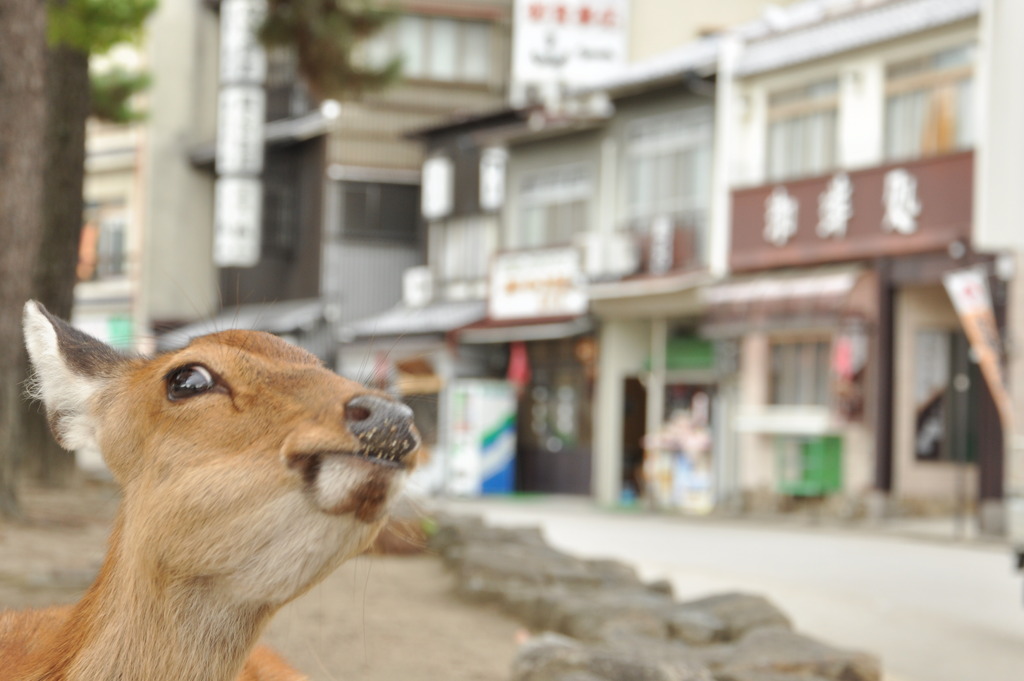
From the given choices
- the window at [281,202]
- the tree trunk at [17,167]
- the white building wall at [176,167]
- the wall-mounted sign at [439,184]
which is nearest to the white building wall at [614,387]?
the wall-mounted sign at [439,184]

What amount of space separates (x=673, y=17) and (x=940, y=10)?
11112 millimetres

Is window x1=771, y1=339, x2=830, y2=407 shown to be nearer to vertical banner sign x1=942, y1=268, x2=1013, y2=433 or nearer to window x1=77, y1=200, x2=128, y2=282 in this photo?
vertical banner sign x1=942, y1=268, x2=1013, y2=433

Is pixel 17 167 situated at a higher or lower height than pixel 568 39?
lower

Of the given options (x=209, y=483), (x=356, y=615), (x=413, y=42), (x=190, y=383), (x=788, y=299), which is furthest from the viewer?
(x=413, y=42)

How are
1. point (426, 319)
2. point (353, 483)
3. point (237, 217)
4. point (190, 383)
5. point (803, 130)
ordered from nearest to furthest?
1. point (353, 483)
2. point (190, 383)
3. point (803, 130)
4. point (237, 217)
5. point (426, 319)

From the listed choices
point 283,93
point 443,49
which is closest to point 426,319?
point 443,49

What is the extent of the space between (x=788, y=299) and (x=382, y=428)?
1941 cm

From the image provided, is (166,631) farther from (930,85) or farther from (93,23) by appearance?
(930,85)

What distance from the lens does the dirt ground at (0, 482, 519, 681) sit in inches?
224

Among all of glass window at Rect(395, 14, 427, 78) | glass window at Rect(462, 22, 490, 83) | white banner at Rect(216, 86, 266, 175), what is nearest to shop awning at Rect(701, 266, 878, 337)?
white banner at Rect(216, 86, 266, 175)

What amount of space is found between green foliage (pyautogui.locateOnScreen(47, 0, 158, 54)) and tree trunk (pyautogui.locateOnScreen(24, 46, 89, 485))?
299 centimetres

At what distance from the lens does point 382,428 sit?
2221 millimetres

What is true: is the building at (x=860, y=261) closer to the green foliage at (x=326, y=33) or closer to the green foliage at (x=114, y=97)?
the green foliage at (x=326, y=33)

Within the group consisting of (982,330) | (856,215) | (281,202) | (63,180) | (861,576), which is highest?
(281,202)
